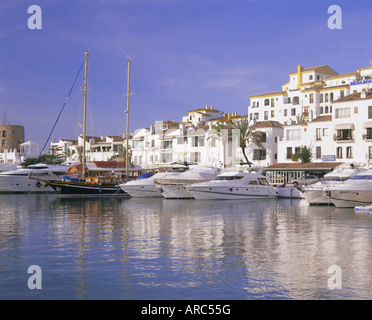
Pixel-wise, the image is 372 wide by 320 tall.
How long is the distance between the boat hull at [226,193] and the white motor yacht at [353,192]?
12806 millimetres

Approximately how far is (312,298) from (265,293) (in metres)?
1.25

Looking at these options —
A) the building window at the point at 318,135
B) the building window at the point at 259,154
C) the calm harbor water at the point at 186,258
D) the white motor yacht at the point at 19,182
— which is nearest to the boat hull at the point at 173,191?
the white motor yacht at the point at 19,182

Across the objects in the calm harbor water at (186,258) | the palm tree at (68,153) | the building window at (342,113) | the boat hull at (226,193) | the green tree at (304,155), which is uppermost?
the building window at (342,113)

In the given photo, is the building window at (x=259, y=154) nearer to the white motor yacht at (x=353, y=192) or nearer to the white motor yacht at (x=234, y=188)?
the white motor yacht at (x=234, y=188)

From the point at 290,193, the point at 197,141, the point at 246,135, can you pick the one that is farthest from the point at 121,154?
the point at 290,193

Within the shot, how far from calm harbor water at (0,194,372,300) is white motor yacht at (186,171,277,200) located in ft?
63.9

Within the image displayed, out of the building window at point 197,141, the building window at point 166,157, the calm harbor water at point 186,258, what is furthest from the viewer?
the building window at point 166,157

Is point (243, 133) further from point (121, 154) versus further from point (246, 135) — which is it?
point (121, 154)

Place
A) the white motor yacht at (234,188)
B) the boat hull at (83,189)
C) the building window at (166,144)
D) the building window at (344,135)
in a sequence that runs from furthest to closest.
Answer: the building window at (166,144) → the building window at (344,135) → the boat hull at (83,189) → the white motor yacht at (234,188)

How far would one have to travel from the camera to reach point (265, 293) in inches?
497

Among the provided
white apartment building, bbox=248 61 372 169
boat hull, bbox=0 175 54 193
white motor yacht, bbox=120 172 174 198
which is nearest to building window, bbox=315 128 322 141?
white apartment building, bbox=248 61 372 169

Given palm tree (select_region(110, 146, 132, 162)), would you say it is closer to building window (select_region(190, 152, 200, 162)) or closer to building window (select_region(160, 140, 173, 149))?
building window (select_region(160, 140, 173, 149))

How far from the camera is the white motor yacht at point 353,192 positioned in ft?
123
